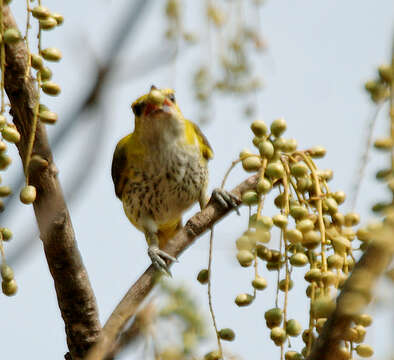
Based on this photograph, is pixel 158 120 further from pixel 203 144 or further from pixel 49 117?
pixel 49 117

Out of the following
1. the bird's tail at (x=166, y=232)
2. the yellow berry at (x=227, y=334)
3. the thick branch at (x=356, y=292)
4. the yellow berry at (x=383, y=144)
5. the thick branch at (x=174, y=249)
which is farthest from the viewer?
the bird's tail at (x=166, y=232)

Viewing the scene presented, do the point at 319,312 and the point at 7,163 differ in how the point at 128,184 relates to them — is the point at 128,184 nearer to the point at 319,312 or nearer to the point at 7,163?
the point at 7,163

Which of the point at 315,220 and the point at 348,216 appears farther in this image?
the point at 315,220

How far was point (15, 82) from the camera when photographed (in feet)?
6.39

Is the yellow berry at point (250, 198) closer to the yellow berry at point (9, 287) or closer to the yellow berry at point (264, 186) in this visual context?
the yellow berry at point (264, 186)

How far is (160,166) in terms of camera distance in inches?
147

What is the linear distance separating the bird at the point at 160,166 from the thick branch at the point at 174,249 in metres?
1.25

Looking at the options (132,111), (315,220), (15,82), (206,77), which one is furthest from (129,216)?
(315,220)

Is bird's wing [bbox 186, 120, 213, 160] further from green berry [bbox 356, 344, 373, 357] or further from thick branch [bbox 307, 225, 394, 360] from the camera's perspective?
thick branch [bbox 307, 225, 394, 360]

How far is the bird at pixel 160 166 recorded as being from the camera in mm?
3689

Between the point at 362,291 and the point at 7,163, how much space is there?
996 millimetres

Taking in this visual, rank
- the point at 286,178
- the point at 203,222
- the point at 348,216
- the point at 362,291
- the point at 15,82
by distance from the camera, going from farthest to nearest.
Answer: the point at 203,222, the point at 15,82, the point at 286,178, the point at 348,216, the point at 362,291

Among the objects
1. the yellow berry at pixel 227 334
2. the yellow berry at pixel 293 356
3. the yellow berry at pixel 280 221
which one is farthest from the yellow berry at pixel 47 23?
the yellow berry at pixel 293 356

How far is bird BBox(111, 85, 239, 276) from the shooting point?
145 inches
